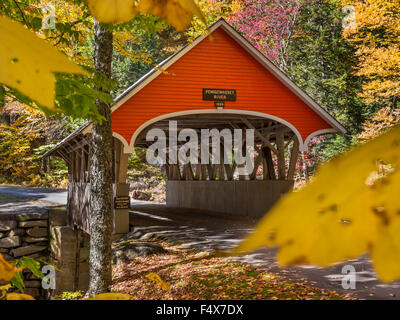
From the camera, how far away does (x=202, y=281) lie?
709 cm

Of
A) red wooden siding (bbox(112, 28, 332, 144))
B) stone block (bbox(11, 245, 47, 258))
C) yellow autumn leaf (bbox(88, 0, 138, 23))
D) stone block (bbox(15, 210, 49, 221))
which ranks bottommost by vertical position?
stone block (bbox(11, 245, 47, 258))

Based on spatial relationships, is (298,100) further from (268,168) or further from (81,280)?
(81,280)

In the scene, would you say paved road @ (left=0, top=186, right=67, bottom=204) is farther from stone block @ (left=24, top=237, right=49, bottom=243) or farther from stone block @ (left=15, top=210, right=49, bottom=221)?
stone block @ (left=24, top=237, right=49, bottom=243)

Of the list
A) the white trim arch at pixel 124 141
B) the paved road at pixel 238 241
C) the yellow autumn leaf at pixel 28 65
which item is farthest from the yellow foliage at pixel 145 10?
the white trim arch at pixel 124 141

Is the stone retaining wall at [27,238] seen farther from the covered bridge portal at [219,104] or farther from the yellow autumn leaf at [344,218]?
the yellow autumn leaf at [344,218]

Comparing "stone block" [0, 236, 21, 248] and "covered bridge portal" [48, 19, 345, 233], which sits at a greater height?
"covered bridge portal" [48, 19, 345, 233]

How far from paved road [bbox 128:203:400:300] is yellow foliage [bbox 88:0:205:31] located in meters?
0.62

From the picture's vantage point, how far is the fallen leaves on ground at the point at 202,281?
19.1 feet

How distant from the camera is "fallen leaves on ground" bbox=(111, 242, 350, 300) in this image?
5828 mm

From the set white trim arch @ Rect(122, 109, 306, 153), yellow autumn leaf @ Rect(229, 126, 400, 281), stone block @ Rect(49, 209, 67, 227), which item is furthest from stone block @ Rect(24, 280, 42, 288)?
yellow autumn leaf @ Rect(229, 126, 400, 281)

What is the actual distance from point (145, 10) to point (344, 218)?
42 cm
